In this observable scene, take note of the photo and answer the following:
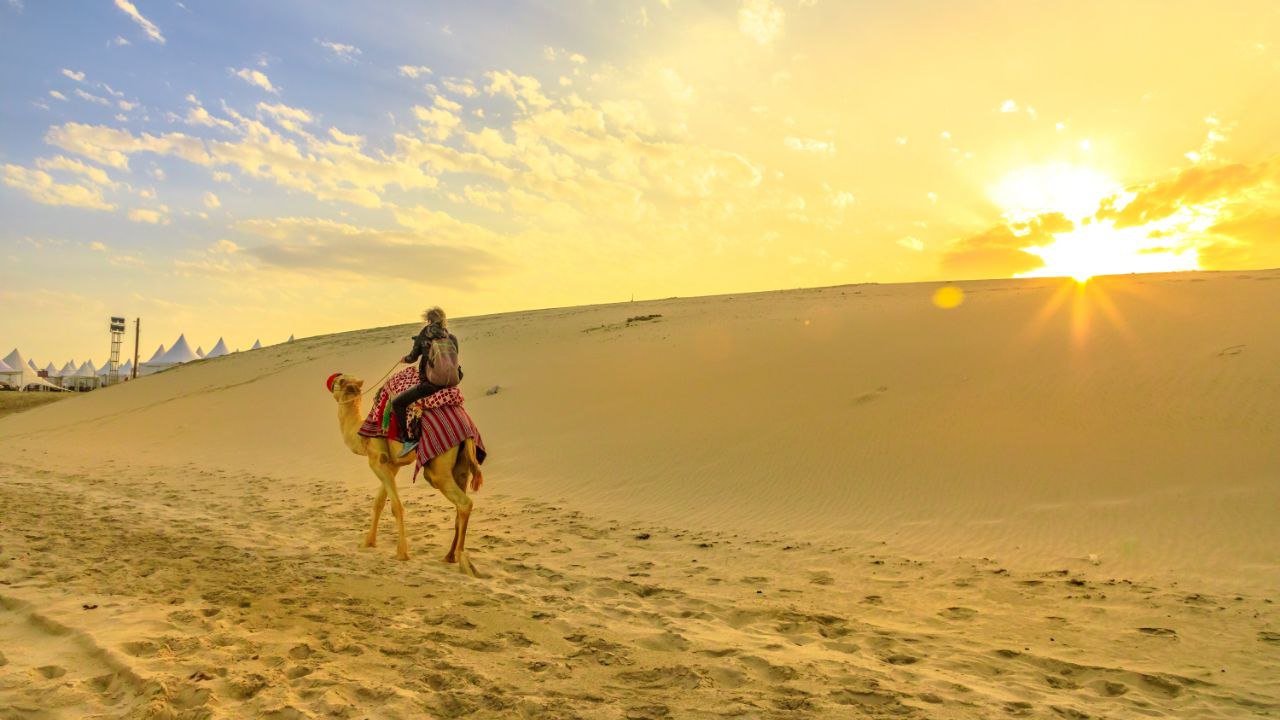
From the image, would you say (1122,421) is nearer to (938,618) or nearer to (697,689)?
(938,618)

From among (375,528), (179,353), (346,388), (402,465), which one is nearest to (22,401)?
(179,353)

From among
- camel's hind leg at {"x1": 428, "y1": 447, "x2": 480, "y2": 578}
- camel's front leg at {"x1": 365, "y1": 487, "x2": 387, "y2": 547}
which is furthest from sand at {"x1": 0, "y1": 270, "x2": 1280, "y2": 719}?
camel's hind leg at {"x1": 428, "y1": 447, "x2": 480, "y2": 578}

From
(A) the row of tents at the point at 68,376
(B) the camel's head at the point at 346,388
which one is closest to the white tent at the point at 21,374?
(A) the row of tents at the point at 68,376

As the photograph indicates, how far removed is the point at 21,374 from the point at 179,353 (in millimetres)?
11338

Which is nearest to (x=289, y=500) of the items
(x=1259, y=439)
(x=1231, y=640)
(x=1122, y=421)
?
(x=1231, y=640)

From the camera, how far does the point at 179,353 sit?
63.7 metres

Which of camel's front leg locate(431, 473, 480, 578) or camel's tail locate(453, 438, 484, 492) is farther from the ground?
camel's tail locate(453, 438, 484, 492)

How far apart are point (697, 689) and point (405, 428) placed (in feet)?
14.9

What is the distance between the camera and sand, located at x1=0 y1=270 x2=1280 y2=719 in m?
3.98

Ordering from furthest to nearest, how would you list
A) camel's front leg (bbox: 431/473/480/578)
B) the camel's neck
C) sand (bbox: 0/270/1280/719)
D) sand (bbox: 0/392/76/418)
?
sand (bbox: 0/392/76/418) < the camel's neck < camel's front leg (bbox: 431/473/480/578) < sand (bbox: 0/270/1280/719)

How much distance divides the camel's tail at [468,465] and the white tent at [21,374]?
67.3m

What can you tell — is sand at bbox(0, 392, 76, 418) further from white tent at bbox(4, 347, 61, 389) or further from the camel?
the camel

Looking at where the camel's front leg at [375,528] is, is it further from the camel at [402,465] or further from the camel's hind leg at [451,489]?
the camel's hind leg at [451,489]

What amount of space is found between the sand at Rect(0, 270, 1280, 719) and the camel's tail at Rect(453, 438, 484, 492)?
2.87ft
